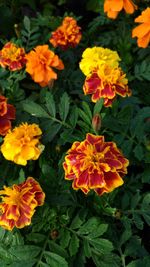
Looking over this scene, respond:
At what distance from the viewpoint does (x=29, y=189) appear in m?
1.17

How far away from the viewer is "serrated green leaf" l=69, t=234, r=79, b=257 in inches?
47.7

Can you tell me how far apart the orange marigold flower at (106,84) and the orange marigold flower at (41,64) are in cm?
19

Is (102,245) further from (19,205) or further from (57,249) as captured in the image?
(19,205)

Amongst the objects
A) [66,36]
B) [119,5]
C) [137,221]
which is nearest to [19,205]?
[137,221]

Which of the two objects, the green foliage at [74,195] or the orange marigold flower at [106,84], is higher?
the orange marigold flower at [106,84]

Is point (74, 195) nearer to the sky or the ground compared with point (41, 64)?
nearer to the ground

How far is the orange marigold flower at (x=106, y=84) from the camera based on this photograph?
1.33 metres

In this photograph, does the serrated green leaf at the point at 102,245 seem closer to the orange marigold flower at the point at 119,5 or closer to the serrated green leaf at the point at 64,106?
the serrated green leaf at the point at 64,106

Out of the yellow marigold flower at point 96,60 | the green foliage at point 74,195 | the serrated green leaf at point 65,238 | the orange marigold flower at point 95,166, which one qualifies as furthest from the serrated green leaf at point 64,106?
the serrated green leaf at point 65,238

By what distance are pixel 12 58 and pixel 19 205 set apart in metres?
0.60

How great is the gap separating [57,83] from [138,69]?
0.31m

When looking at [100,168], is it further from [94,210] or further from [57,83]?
[57,83]

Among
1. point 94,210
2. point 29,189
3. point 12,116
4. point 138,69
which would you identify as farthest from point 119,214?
point 138,69

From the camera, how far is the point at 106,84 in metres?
1.33
